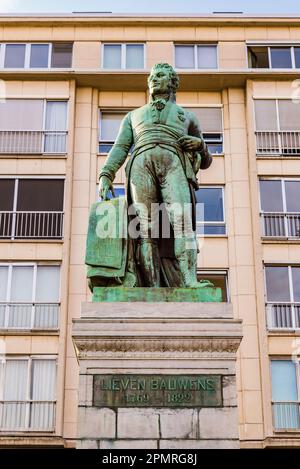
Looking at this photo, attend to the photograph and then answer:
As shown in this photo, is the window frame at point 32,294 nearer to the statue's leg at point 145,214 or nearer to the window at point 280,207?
the window at point 280,207

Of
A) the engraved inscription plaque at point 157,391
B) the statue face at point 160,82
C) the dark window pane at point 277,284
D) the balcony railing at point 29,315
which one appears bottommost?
the engraved inscription plaque at point 157,391

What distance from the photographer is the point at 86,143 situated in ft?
110

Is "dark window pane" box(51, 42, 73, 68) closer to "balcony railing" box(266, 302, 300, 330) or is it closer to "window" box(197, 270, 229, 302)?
"window" box(197, 270, 229, 302)

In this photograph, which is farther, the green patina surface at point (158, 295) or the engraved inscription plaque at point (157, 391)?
the green patina surface at point (158, 295)

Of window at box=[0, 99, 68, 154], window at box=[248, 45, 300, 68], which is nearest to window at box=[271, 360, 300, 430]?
window at box=[0, 99, 68, 154]

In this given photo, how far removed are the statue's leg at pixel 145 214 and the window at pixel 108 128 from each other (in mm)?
21849

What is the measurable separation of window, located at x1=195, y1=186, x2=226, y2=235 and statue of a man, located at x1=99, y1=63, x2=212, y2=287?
1955 cm

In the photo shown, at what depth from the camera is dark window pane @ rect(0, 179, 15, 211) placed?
3203 cm

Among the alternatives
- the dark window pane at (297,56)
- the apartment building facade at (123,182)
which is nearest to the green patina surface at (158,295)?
the apartment building facade at (123,182)

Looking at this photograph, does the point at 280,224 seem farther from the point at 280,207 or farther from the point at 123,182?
the point at 123,182

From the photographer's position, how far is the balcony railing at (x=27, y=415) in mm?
28453

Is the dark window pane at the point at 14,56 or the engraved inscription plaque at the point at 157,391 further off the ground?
the dark window pane at the point at 14,56

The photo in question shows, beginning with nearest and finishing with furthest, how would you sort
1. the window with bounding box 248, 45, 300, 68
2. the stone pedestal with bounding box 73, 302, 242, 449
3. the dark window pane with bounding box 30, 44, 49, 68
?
the stone pedestal with bounding box 73, 302, 242, 449 → the dark window pane with bounding box 30, 44, 49, 68 → the window with bounding box 248, 45, 300, 68
